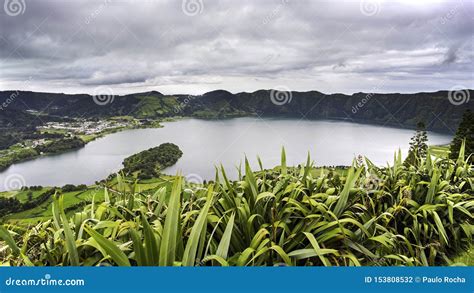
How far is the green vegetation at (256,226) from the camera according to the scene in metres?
1.45

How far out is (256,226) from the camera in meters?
1.91

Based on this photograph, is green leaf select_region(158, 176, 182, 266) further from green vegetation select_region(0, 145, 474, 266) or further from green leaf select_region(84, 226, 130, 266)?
green leaf select_region(84, 226, 130, 266)

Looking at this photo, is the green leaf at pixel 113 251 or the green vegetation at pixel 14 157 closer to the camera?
the green leaf at pixel 113 251

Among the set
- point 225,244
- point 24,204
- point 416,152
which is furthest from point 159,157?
point 225,244

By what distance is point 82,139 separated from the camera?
1473 cm

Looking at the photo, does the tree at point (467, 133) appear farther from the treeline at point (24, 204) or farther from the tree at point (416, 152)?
the treeline at point (24, 204)

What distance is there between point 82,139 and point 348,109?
86.3ft

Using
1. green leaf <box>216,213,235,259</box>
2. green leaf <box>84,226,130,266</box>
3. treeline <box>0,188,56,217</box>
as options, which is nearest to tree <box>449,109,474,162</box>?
green leaf <box>216,213,235,259</box>

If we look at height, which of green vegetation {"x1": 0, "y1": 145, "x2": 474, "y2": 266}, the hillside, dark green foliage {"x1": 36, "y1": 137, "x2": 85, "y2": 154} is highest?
the hillside

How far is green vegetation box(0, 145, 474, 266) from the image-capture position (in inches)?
57.0

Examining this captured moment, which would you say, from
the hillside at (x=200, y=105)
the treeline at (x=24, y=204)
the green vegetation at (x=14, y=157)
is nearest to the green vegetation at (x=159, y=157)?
the hillside at (x=200, y=105)

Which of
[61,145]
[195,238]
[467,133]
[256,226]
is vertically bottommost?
[61,145]

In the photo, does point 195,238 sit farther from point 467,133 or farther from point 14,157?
point 467,133

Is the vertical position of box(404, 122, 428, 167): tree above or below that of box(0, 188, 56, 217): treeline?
above
